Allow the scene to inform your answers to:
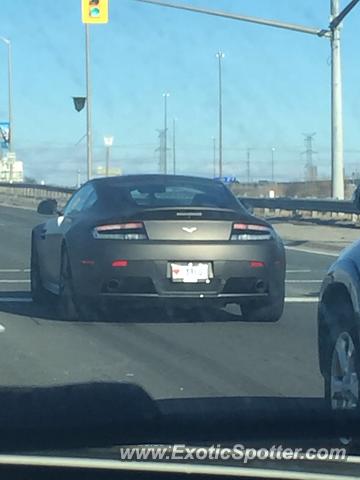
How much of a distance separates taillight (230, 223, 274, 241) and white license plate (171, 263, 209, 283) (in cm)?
47

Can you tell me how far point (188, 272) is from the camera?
1122 cm

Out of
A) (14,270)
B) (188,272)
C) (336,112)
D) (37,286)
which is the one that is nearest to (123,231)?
(188,272)

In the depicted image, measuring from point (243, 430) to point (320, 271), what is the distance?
1279cm

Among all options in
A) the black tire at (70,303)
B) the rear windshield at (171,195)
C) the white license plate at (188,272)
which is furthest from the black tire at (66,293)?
the white license plate at (188,272)

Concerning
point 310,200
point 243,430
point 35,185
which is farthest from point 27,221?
point 243,430

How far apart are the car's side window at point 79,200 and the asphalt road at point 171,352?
4.01 feet

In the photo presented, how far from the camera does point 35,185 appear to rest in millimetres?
58406

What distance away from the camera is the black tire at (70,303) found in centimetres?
1189

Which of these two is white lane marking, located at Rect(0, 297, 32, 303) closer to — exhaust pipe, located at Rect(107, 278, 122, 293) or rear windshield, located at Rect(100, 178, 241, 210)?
rear windshield, located at Rect(100, 178, 241, 210)

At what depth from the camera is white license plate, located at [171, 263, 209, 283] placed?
11219mm

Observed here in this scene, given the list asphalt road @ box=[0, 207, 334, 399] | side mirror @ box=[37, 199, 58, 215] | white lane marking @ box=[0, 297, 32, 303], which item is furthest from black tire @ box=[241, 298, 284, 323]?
white lane marking @ box=[0, 297, 32, 303]

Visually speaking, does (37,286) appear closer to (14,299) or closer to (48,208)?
(14,299)

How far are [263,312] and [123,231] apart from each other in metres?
1.87

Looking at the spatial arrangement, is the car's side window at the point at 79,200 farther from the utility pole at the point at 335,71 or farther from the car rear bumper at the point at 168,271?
the utility pole at the point at 335,71
